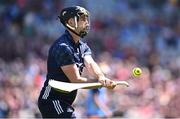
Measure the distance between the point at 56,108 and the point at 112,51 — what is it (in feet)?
40.9

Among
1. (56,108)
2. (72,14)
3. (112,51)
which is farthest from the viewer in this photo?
(112,51)

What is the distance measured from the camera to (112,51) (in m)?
22.0

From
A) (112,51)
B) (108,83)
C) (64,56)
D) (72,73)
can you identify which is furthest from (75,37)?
(112,51)

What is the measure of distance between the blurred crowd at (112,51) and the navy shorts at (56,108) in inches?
245

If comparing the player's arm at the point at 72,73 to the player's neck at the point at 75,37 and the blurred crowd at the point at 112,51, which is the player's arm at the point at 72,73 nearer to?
the player's neck at the point at 75,37

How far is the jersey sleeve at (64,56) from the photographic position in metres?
9.48

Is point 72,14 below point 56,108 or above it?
above

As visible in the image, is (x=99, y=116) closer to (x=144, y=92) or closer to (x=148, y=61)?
(x=144, y=92)

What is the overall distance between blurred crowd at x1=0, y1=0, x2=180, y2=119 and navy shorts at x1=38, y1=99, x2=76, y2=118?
20.4 feet

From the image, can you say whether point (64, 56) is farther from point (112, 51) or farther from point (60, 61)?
point (112, 51)

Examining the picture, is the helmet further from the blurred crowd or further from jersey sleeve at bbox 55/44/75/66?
the blurred crowd

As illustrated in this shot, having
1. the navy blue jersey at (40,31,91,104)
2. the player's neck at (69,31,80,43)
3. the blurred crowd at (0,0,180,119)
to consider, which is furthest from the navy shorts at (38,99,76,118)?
the blurred crowd at (0,0,180,119)

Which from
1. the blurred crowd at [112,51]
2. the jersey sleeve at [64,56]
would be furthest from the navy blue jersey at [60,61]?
the blurred crowd at [112,51]

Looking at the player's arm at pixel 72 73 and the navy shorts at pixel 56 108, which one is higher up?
the player's arm at pixel 72 73
